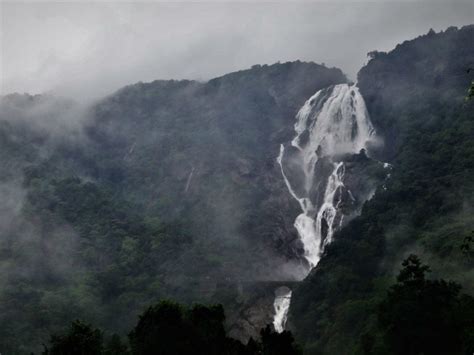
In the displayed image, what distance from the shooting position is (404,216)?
9331 cm

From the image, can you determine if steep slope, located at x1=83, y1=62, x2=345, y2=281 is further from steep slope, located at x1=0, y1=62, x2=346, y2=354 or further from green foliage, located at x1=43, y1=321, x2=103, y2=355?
green foliage, located at x1=43, y1=321, x2=103, y2=355

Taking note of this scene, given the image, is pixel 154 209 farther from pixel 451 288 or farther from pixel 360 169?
pixel 451 288

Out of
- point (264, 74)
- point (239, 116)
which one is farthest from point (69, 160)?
point (264, 74)

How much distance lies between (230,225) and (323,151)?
93.5 ft

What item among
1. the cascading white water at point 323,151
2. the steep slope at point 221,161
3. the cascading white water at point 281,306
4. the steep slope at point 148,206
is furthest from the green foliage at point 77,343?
the cascading white water at point 323,151

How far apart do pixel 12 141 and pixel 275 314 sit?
101033 mm

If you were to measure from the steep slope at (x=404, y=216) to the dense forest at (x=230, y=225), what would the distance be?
327 millimetres

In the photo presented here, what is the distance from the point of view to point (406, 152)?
119 metres

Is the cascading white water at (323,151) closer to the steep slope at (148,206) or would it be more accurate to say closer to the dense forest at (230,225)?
the dense forest at (230,225)

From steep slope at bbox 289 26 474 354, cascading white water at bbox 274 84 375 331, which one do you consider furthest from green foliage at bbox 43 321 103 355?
cascading white water at bbox 274 84 375 331

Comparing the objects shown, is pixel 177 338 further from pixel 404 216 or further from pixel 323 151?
pixel 323 151

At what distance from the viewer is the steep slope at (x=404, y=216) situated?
75.6 meters

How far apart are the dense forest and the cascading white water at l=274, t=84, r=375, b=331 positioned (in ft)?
9.59

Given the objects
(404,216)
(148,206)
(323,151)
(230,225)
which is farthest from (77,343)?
(148,206)
